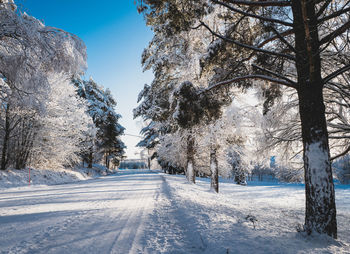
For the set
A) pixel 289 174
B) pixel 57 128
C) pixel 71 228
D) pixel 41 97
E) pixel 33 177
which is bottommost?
pixel 33 177

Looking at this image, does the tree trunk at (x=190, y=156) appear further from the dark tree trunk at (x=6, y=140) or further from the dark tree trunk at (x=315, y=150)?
the dark tree trunk at (x=6, y=140)

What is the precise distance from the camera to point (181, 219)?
14.5 ft

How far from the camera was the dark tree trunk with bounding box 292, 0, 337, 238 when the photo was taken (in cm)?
368

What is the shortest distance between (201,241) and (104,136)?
1136 inches

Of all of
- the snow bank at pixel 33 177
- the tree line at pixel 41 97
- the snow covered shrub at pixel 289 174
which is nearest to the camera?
the tree line at pixel 41 97

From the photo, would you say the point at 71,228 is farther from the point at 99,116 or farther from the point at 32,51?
the point at 99,116

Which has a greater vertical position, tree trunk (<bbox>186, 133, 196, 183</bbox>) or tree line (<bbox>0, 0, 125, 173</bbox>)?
tree line (<bbox>0, 0, 125, 173</bbox>)

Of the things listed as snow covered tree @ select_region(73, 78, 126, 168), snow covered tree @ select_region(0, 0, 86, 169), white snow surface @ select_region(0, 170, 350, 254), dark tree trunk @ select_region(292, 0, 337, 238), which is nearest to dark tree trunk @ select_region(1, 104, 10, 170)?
snow covered tree @ select_region(0, 0, 86, 169)

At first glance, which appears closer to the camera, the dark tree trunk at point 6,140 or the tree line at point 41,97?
the tree line at point 41,97

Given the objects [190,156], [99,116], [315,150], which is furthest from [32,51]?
[99,116]

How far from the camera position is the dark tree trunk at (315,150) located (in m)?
3.68

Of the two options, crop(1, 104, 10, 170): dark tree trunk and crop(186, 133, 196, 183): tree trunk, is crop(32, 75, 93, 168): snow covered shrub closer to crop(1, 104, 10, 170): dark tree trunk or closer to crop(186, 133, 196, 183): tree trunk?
crop(1, 104, 10, 170): dark tree trunk

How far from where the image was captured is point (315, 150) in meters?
3.82

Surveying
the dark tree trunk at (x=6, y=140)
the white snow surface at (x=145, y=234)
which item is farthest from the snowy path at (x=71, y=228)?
the dark tree trunk at (x=6, y=140)
